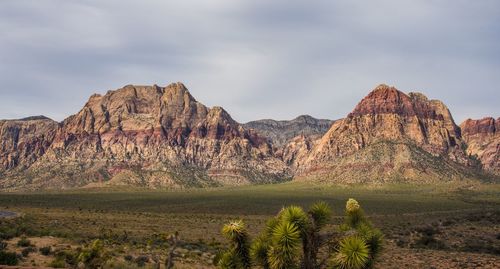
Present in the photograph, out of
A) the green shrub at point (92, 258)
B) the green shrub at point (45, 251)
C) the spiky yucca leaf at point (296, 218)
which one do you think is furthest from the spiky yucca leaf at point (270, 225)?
the green shrub at point (45, 251)

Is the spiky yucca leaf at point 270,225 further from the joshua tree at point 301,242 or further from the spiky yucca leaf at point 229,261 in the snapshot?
the spiky yucca leaf at point 229,261

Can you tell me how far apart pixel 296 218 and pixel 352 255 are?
1.91 meters

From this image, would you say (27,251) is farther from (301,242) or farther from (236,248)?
(301,242)

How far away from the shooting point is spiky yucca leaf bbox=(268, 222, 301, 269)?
499 inches

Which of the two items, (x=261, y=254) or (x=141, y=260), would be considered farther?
(x=141, y=260)

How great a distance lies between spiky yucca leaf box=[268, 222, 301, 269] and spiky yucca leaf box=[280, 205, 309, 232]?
0.88ft

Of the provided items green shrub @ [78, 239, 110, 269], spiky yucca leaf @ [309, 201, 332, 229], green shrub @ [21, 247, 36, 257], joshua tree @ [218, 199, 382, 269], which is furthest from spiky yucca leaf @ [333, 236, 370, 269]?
green shrub @ [21, 247, 36, 257]

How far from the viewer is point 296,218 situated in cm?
1320

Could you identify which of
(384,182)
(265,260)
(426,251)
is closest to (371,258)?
(265,260)

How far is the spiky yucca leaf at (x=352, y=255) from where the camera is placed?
476 inches

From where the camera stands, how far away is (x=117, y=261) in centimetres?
2638

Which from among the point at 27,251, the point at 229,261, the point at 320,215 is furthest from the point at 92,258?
the point at 320,215

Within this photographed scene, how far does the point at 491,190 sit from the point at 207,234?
129779 millimetres

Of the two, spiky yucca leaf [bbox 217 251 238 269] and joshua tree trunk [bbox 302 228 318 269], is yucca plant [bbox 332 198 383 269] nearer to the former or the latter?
joshua tree trunk [bbox 302 228 318 269]
